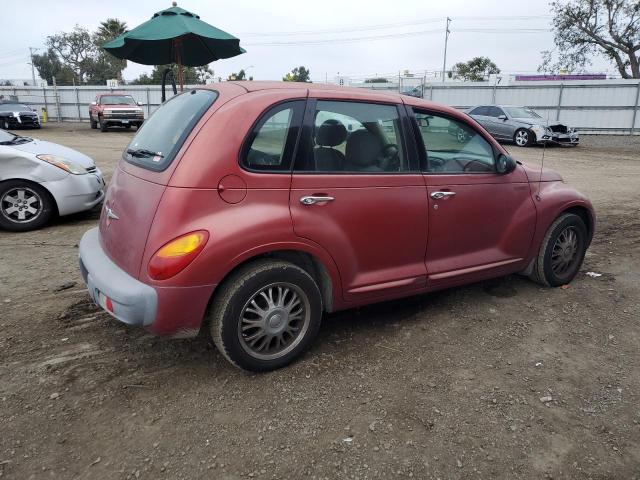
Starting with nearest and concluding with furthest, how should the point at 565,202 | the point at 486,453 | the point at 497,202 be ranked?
1. the point at 486,453
2. the point at 497,202
3. the point at 565,202

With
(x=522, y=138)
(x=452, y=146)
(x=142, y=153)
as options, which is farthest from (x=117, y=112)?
(x=452, y=146)

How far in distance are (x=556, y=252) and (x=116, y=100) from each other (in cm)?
2240

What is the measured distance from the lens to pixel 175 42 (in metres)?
8.05

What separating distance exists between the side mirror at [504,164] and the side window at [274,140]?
173 cm

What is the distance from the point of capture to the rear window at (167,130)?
9.71 ft

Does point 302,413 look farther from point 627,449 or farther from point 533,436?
point 627,449

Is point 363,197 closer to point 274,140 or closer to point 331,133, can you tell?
point 331,133

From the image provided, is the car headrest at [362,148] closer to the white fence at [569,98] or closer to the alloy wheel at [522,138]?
the alloy wheel at [522,138]

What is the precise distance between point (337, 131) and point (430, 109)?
2.76 feet

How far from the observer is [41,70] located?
8112 cm

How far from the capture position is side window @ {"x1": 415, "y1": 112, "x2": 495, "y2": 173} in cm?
361

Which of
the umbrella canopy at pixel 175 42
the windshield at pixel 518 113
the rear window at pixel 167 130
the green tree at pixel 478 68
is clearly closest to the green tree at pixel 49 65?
the green tree at pixel 478 68

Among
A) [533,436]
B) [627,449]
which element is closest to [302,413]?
[533,436]

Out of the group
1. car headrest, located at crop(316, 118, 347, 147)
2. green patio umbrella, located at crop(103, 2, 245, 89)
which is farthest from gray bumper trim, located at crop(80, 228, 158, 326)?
green patio umbrella, located at crop(103, 2, 245, 89)
